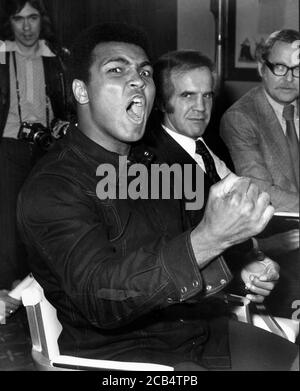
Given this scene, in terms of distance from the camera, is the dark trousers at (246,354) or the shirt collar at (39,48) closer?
the dark trousers at (246,354)

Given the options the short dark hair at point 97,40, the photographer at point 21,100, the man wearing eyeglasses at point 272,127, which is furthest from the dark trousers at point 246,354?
the short dark hair at point 97,40

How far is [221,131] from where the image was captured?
1.09 meters

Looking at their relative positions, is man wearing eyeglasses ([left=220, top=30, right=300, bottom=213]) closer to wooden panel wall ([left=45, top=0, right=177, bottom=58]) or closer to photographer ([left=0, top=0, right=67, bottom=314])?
wooden panel wall ([left=45, top=0, right=177, bottom=58])

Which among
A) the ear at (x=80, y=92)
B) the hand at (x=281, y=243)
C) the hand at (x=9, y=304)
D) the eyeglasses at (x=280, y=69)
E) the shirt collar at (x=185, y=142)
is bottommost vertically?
the hand at (x=9, y=304)

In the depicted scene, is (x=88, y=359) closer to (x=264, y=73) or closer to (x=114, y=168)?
(x=114, y=168)

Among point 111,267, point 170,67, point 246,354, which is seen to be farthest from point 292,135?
point 111,267

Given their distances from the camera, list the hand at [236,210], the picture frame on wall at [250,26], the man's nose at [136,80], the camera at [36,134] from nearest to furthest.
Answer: the hand at [236,210] → the man's nose at [136,80] → the picture frame on wall at [250,26] → the camera at [36,134]

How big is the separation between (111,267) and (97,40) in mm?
383

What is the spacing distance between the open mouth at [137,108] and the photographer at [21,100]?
25 cm

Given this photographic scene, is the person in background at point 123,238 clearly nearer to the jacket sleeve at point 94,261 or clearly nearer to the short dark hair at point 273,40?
the jacket sleeve at point 94,261

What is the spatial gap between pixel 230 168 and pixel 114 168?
26cm

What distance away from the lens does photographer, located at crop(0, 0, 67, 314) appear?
114 centimetres

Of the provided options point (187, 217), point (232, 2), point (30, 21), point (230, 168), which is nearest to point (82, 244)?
point (187, 217)

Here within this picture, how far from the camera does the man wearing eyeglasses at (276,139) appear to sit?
1.07 m
